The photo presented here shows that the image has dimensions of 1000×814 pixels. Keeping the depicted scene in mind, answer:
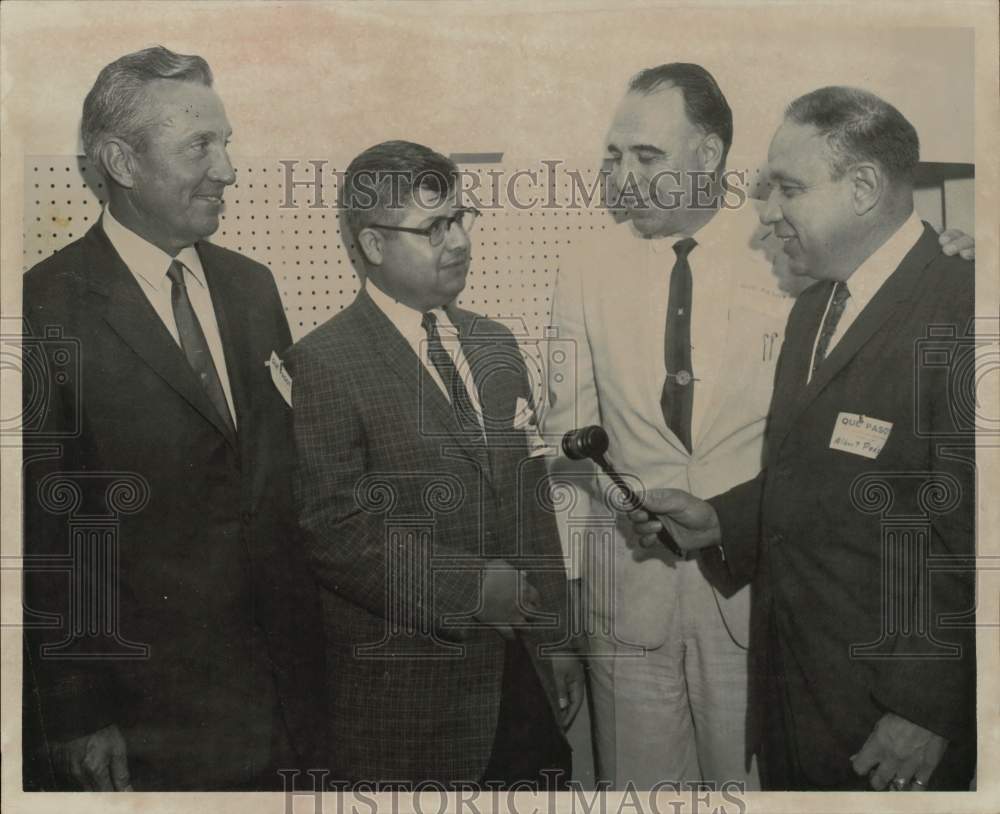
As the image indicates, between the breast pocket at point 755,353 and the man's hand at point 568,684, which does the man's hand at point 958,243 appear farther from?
the man's hand at point 568,684

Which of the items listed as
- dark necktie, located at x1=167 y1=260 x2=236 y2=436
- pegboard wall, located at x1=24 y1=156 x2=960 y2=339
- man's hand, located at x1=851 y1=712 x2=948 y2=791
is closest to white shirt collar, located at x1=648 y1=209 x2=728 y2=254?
pegboard wall, located at x1=24 y1=156 x2=960 y2=339

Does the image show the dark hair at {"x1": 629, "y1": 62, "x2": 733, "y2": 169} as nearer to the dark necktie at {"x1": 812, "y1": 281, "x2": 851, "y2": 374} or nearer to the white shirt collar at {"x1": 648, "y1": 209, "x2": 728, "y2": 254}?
the white shirt collar at {"x1": 648, "y1": 209, "x2": 728, "y2": 254}

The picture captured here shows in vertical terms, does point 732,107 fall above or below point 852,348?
above

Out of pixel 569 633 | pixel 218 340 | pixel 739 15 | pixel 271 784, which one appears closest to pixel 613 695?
pixel 569 633

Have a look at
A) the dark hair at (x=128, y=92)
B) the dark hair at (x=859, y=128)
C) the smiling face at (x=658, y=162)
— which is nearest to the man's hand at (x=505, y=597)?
the smiling face at (x=658, y=162)

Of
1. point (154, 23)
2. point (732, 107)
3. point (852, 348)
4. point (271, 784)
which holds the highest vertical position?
point (154, 23)

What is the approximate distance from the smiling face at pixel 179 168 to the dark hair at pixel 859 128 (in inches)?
52.8

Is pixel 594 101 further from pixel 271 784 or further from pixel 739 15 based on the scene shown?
pixel 271 784

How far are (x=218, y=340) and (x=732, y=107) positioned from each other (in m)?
1.31

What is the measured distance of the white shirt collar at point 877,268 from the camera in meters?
2.75

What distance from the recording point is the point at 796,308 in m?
2.77

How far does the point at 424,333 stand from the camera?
279cm

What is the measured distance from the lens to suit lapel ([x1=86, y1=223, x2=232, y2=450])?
2.77m

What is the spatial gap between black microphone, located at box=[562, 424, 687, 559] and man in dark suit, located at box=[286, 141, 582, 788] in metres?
0.08
